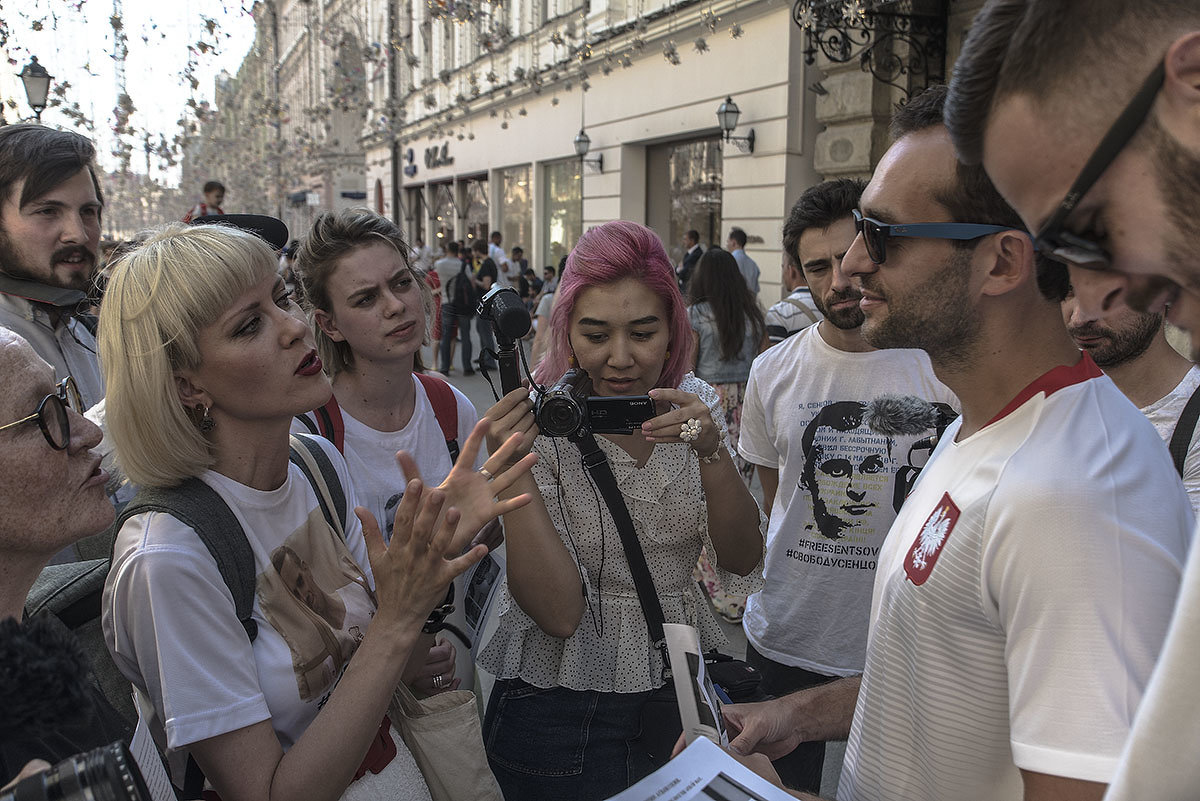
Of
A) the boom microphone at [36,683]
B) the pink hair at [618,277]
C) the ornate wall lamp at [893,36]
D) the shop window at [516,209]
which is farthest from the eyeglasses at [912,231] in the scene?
the shop window at [516,209]

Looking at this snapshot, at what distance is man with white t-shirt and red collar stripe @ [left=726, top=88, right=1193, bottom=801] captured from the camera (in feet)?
3.03

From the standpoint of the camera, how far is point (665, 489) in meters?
2.04

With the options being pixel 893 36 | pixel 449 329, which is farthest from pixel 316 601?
pixel 449 329

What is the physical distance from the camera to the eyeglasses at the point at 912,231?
1.34 metres

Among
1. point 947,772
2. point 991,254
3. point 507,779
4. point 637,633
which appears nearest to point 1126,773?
point 947,772

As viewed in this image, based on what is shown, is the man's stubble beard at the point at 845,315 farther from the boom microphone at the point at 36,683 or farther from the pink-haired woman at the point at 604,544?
the boom microphone at the point at 36,683

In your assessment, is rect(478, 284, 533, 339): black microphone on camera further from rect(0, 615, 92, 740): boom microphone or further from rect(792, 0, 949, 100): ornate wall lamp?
rect(792, 0, 949, 100): ornate wall lamp

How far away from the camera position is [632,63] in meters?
13.3

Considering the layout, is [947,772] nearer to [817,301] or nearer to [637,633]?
[637,633]

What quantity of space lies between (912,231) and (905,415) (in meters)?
1.11

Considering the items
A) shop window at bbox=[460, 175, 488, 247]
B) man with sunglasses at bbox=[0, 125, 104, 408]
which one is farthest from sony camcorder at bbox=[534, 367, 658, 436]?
Result: shop window at bbox=[460, 175, 488, 247]

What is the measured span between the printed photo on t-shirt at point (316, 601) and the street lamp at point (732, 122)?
33.4ft

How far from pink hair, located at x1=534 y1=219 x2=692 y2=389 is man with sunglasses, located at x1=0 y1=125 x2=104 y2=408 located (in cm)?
176

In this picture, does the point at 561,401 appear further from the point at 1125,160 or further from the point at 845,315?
the point at 1125,160
